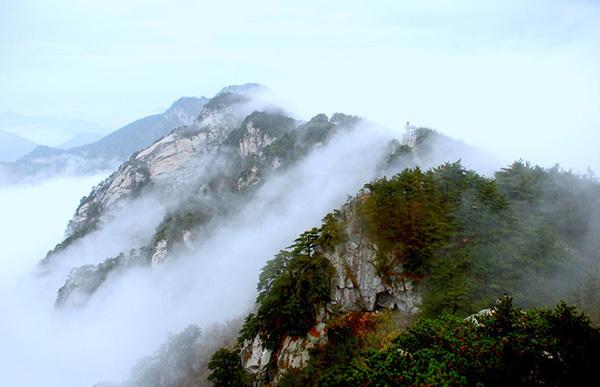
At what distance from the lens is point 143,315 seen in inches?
3506

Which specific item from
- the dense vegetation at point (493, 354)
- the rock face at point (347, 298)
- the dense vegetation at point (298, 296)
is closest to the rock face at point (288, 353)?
the rock face at point (347, 298)

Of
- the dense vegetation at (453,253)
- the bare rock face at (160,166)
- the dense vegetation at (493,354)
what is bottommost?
the bare rock face at (160,166)

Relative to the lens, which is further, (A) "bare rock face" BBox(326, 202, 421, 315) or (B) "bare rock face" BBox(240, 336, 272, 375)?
(B) "bare rock face" BBox(240, 336, 272, 375)

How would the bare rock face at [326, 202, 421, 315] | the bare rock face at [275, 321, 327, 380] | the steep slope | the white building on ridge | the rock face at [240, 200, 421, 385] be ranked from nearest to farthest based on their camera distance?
the bare rock face at [275, 321, 327, 380] < the rock face at [240, 200, 421, 385] < the bare rock face at [326, 202, 421, 315] < the white building on ridge < the steep slope

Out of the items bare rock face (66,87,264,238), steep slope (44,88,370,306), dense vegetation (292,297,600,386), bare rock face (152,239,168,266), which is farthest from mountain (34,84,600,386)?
bare rock face (66,87,264,238)

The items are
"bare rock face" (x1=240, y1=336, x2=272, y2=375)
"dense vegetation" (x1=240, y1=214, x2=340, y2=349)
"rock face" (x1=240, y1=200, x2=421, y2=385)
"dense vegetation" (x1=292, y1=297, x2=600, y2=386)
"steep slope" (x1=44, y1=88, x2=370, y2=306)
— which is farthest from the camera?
"steep slope" (x1=44, y1=88, x2=370, y2=306)

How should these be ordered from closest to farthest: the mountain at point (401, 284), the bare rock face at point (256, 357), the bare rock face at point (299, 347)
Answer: the mountain at point (401, 284), the bare rock face at point (299, 347), the bare rock face at point (256, 357)

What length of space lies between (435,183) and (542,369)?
21.5 metres

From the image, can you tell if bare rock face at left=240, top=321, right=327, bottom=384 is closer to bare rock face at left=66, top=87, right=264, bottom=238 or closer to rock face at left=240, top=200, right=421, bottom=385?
rock face at left=240, top=200, right=421, bottom=385

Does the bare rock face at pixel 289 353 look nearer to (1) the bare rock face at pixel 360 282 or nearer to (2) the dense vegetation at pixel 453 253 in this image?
(2) the dense vegetation at pixel 453 253

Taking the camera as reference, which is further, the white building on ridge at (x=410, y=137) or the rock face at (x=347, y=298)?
the white building on ridge at (x=410, y=137)

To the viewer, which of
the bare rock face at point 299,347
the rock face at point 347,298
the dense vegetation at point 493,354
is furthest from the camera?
the rock face at point 347,298


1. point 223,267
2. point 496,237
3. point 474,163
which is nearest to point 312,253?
point 496,237

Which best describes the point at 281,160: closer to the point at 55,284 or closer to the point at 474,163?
the point at 474,163
